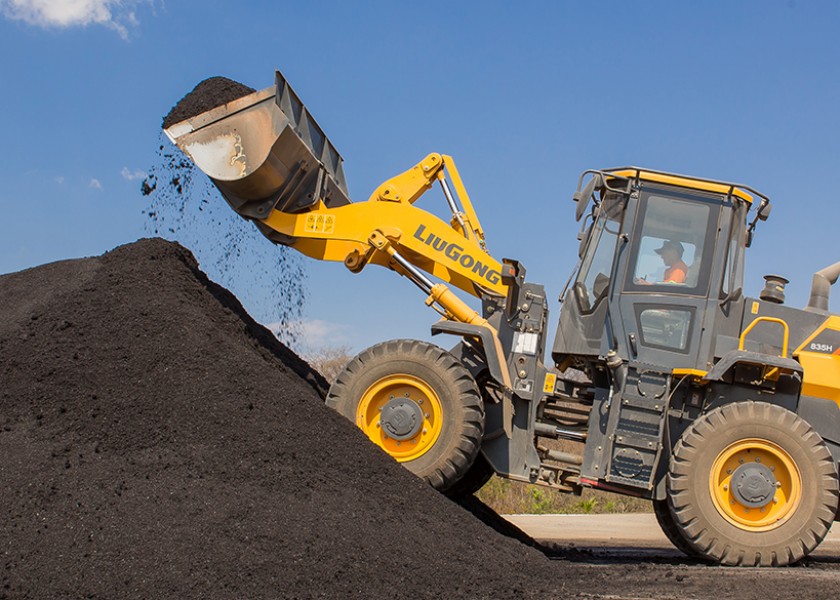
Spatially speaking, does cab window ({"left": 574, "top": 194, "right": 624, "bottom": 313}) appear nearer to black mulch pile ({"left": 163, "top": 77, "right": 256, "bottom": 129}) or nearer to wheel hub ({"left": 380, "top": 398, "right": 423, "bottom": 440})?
wheel hub ({"left": 380, "top": 398, "right": 423, "bottom": 440})

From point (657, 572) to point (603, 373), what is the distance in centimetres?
177

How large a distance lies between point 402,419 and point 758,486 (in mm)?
2883

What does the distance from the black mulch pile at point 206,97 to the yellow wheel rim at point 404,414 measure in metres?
2.97

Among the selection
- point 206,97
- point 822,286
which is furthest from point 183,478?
point 822,286

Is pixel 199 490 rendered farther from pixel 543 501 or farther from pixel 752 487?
pixel 543 501

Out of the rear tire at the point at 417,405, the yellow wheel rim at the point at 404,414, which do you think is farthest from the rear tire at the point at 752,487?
the yellow wheel rim at the point at 404,414

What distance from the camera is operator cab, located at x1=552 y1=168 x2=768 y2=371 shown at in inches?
316

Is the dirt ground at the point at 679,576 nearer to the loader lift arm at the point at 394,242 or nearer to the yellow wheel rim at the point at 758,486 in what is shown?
the yellow wheel rim at the point at 758,486

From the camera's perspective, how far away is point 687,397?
819 cm

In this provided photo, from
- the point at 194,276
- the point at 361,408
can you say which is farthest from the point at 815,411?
the point at 194,276

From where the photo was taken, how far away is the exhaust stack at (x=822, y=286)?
866 centimetres

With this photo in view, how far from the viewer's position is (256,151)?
338 inches

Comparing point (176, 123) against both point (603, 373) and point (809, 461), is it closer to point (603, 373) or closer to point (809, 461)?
point (603, 373)

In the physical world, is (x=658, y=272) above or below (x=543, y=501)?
above
